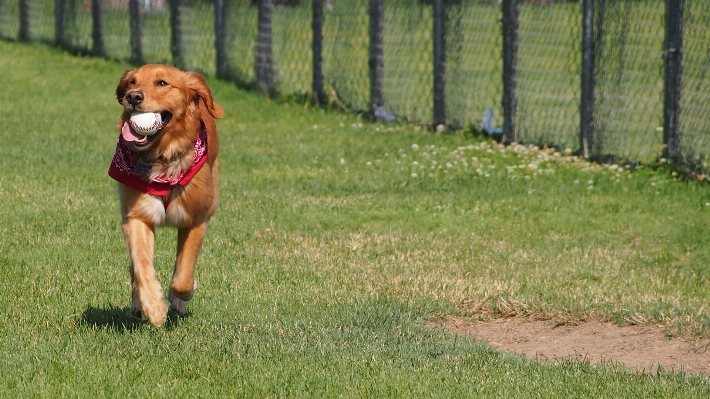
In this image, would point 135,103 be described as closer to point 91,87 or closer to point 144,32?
point 91,87

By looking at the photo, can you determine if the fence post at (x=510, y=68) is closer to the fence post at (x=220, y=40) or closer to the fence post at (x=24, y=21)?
the fence post at (x=220, y=40)

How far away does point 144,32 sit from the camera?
1695cm

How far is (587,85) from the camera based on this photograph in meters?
10.9

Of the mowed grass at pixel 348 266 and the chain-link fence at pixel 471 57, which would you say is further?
the chain-link fence at pixel 471 57

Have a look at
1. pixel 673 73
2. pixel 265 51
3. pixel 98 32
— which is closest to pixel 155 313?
pixel 673 73

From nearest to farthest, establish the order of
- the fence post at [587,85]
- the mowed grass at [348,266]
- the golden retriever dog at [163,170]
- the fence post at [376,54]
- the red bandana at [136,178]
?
the mowed grass at [348,266] < the golden retriever dog at [163,170] < the red bandana at [136,178] < the fence post at [587,85] < the fence post at [376,54]

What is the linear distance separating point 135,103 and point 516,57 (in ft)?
24.5

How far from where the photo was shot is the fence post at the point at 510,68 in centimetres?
1181

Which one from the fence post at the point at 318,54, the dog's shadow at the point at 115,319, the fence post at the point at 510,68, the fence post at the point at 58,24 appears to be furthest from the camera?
the fence post at the point at 58,24

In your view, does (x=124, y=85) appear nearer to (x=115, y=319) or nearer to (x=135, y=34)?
(x=115, y=319)

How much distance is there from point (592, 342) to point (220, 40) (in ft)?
35.7

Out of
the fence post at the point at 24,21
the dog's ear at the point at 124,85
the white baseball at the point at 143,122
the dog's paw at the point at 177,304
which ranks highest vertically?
the dog's ear at the point at 124,85

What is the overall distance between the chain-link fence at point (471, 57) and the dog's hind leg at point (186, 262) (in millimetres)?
5759

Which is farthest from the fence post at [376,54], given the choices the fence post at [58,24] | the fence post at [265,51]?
the fence post at [58,24]
